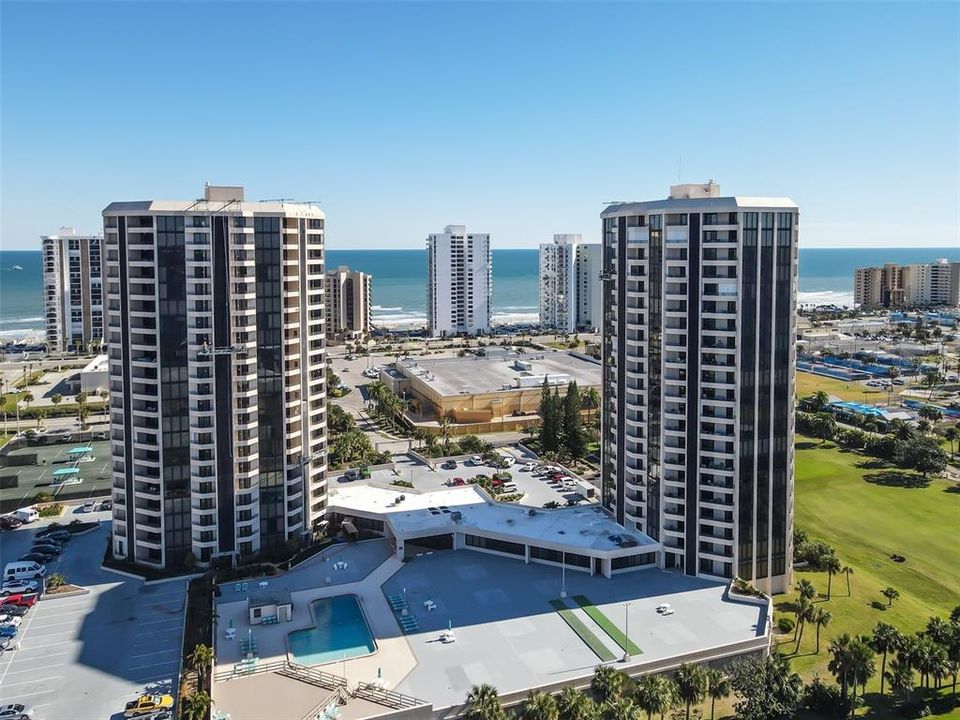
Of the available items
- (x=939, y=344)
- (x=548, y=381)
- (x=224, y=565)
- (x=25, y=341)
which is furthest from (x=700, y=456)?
(x=25, y=341)

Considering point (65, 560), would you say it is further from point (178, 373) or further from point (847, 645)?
point (847, 645)

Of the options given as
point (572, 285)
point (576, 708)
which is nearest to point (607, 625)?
point (576, 708)

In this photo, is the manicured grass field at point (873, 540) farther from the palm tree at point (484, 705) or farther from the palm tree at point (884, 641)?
the palm tree at point (484, 705)

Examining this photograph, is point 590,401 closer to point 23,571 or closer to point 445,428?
point 445,428

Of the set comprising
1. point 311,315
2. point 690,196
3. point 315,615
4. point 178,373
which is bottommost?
point 315,615

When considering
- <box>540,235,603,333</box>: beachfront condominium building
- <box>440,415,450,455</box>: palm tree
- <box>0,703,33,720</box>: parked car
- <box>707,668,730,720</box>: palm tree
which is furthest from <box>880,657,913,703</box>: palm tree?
<box>540,235,603,333</box>: beachfront condominium building

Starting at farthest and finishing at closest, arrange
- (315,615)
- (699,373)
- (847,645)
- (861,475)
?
(861,475), (699,373), (315,615), (847,645)

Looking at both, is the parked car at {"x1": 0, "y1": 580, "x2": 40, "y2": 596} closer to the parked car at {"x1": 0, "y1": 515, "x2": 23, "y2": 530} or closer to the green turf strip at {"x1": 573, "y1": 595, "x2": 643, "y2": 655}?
the parked car at {"x1": 0, "y1": 515, "x2": 23, "y2": 530}
